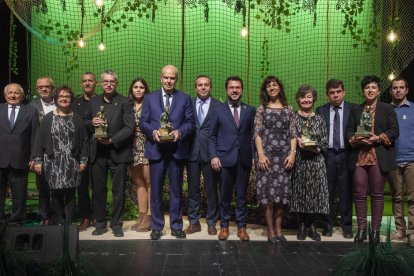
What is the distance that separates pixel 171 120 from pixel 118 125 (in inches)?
24.9

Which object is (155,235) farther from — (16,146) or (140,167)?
(16,146)

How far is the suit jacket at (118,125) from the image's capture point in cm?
493

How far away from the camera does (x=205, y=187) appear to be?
5.11 metres

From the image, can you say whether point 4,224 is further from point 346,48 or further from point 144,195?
point 346,48

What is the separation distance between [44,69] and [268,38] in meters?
4.10

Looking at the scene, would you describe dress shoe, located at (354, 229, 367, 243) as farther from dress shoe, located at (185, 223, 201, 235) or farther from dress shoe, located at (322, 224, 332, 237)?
dress shoe, located at (185, 223, 201, 235)

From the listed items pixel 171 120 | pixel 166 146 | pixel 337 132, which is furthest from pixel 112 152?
pixel 337 132

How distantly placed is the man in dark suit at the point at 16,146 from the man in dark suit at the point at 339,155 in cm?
336

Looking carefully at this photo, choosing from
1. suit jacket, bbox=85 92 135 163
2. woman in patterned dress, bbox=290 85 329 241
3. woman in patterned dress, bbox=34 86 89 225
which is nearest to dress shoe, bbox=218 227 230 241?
woman in patterned dress, bbox=290 85 329 241

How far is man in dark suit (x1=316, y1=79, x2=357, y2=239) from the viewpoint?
196 inches

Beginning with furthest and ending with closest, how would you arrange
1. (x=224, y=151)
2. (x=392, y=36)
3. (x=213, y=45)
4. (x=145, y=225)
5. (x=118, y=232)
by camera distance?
(x=213, y=45) → (x=392, y=36) → (x=145, y=225) → (x=118, y=232) → (x=224, y=151)

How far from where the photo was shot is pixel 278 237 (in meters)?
4.77

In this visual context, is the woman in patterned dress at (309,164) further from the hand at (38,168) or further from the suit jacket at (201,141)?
the hand at (38,168)

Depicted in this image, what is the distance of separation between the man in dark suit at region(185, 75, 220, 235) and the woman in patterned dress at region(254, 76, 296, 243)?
608mm
